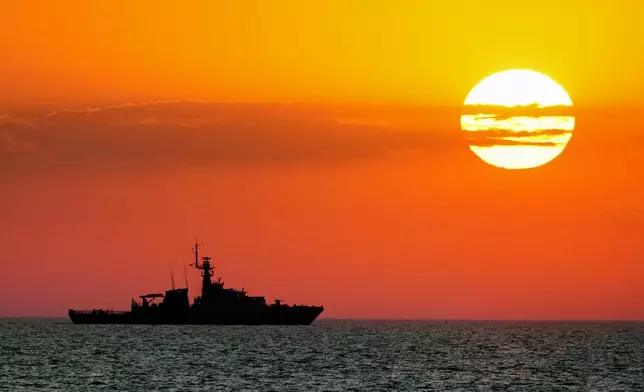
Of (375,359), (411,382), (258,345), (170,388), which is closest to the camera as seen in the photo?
(170,388)

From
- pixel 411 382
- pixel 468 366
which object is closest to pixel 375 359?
pixel 468 366

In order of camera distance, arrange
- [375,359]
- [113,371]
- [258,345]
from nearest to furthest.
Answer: [113,371]
[375,359]
[258,345]

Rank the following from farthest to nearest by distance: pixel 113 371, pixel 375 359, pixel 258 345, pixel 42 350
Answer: pixel 258 345 → pixel 42 350 → pixel 375 359 → pixel 113 371

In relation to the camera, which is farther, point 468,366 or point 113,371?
point 468,366

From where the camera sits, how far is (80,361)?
148125 millimetres

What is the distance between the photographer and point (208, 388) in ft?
368

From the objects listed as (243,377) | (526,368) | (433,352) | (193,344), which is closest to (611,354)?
(433,352)

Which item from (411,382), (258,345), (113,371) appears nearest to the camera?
(411,382)

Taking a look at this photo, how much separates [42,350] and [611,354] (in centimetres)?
8346

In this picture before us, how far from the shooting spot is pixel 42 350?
17862cm

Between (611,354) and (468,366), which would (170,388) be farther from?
(611,354)

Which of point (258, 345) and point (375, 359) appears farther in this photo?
point (258, 345)

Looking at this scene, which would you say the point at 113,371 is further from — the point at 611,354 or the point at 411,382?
the point at 611,354

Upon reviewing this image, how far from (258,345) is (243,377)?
2815 inches
